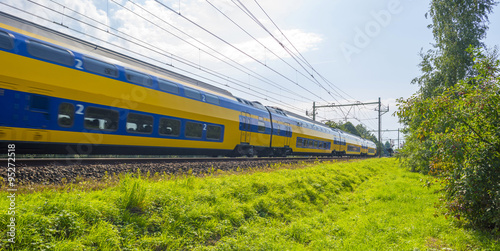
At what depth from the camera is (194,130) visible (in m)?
13.3

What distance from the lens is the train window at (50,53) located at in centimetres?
786

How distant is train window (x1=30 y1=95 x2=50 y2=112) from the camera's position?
25.5 ft

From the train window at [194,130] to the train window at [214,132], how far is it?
675 mm

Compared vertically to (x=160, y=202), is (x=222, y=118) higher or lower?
higher

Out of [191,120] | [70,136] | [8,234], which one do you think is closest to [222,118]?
[191,120]

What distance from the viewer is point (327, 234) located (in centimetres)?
625

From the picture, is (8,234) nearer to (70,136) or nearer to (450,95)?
(70,136)

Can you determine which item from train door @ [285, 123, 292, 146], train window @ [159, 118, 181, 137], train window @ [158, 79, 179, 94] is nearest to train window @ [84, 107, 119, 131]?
train window @ [159, 118, 181, 137]

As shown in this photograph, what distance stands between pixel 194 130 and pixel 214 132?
5.53 feet

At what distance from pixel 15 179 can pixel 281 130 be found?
18099mm

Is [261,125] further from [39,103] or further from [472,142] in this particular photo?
[472,142]

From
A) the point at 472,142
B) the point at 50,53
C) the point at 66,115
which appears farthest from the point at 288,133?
the point at 50,53

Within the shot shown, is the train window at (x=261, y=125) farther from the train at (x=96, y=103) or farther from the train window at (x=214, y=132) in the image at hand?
the train window at (x=214, y=132)

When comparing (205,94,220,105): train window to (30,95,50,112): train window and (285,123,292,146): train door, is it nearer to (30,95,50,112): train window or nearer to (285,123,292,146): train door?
(30,95,50,112): train window
